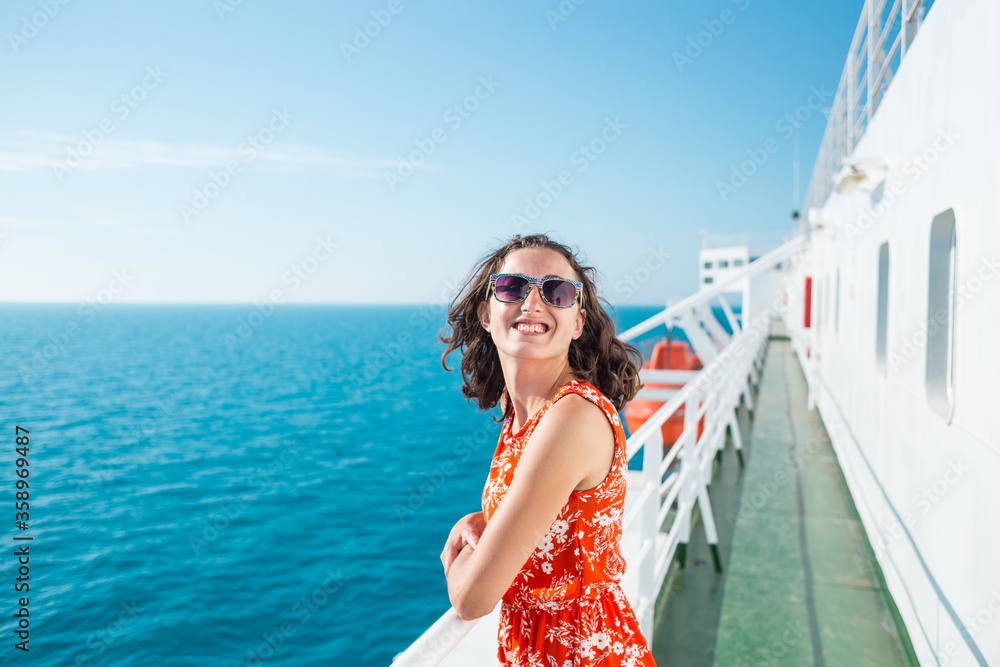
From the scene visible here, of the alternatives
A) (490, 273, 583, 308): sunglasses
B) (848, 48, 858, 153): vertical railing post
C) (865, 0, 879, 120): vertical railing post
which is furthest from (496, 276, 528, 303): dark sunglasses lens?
(848, 48, 858, 153): vertical railing post

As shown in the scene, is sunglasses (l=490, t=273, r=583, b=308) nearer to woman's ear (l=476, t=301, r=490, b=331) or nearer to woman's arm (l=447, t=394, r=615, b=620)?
woman's ear (l=476, t=301, r=490, b=331)

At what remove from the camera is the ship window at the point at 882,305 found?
162 inches

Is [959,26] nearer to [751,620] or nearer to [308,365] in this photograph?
[751,620]

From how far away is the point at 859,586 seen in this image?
3.37 m

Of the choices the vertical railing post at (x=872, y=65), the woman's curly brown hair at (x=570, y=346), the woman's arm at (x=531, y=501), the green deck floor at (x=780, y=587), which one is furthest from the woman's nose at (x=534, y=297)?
the vertical railing post at (x=872, y=65)

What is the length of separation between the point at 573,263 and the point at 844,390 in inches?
211

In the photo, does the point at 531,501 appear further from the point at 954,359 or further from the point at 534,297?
the point at 954,359

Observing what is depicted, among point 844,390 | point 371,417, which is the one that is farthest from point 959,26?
point 371,417

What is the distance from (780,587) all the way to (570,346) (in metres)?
2.73

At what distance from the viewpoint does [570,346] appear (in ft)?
4.69

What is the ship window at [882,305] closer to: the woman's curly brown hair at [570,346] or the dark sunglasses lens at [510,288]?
the woman's curly brown hair at [570,346]

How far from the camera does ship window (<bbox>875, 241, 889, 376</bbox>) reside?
162 inches

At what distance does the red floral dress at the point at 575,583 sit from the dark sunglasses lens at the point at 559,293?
182 mm

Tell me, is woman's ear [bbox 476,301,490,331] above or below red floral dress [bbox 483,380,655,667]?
above
